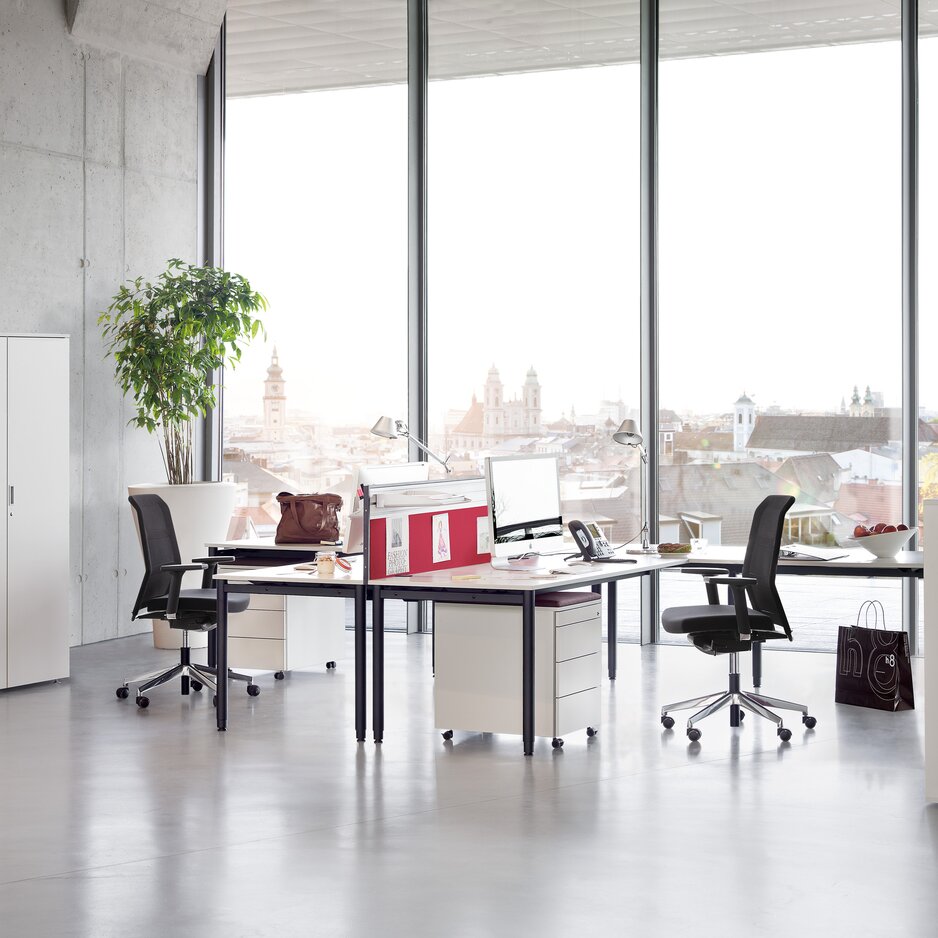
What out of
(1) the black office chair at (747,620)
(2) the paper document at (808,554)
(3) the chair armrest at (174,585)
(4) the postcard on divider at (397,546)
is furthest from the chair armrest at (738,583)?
(3) the chair armrest at (174,585)

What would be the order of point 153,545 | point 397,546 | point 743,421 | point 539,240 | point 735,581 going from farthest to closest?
point 539,240 < point 743,421 < point 153,545 < point 397,546 < point 735,581

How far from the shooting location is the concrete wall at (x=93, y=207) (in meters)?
7.83

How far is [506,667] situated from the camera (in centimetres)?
543

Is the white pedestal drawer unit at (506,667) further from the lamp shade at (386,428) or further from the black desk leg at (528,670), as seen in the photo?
the lamp shade at (386,428)

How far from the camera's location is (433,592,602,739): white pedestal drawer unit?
17.7ft

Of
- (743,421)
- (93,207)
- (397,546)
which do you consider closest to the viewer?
(397,546)

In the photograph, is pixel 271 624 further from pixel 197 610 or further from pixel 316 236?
pixel 316 236

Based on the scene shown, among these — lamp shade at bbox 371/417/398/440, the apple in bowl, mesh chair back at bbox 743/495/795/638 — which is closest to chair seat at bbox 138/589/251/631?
lamp shade at bbox 371/417/398/440

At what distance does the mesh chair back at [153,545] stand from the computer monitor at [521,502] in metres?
1.74

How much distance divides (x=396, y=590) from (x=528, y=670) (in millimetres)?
692

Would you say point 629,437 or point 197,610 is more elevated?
point 629,437

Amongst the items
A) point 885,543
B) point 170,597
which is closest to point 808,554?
point 885,543

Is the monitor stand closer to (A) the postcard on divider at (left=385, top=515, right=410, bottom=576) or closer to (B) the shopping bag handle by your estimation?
(A) the postcard on divider at (left=385, top=515, right=410, bottom=576)

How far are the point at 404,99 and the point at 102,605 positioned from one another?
3.81 m
